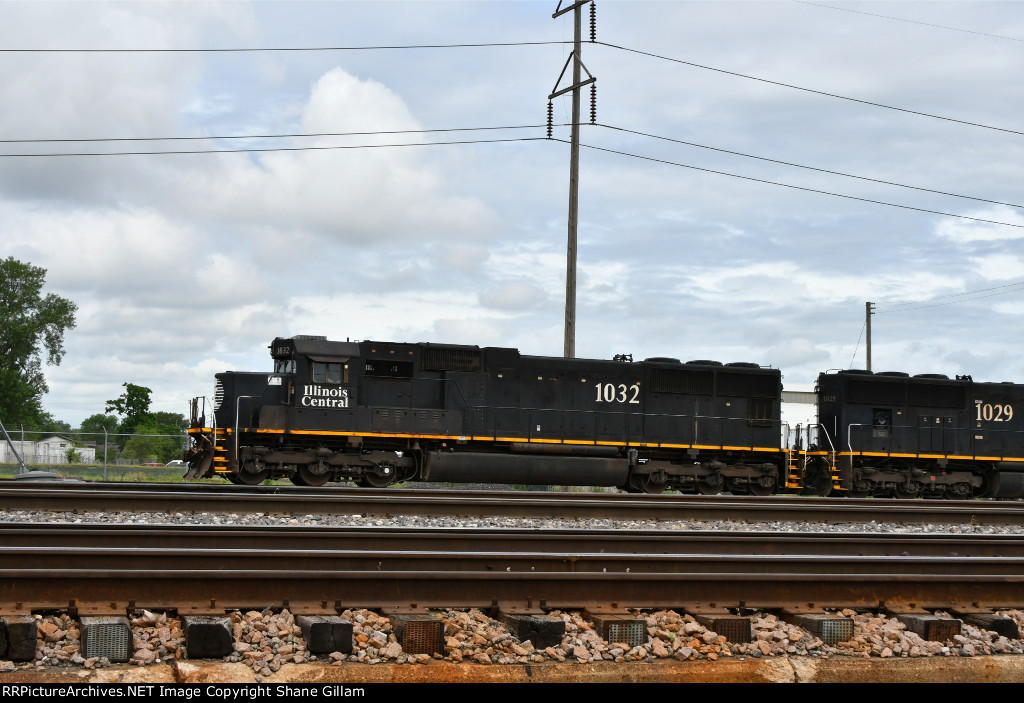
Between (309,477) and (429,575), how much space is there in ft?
39.0

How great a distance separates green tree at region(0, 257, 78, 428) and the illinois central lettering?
158ft

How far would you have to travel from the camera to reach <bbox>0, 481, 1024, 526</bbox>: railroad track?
12.0 m

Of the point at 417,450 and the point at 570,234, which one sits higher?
the point at 570,234

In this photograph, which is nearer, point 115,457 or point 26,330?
point 115,457

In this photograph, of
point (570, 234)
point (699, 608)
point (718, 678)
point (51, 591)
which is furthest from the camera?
point (570, 234)

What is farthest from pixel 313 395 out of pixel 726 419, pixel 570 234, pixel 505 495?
pixel 726 419

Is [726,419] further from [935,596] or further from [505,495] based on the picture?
[935,596]

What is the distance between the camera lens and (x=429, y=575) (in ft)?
19.6

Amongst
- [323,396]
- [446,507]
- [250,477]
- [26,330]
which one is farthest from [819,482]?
[26,330]

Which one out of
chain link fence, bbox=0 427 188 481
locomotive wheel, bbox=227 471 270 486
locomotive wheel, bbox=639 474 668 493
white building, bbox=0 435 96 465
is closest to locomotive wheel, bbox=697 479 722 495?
locomotive wheel, bbox=639 474 668 493

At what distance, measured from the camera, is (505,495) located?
15.5 metres

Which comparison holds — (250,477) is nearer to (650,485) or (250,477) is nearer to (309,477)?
(309,477)

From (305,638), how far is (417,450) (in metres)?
12.7

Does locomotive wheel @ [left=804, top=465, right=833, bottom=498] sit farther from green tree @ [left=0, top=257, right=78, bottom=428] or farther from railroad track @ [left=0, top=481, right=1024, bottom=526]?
green tree @ [left=0, top=257, right=78, bottom=428]
